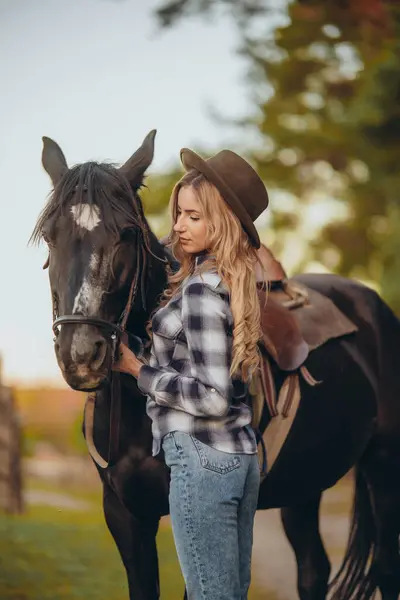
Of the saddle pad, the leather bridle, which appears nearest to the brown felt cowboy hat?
the leather bridle

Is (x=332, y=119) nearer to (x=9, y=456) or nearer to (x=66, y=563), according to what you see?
(x=9, y=456)

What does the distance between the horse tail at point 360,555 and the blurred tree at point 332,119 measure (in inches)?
303

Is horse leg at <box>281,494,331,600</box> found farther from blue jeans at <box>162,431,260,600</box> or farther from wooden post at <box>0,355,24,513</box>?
wooden post at <box>0,355,24,513</box>

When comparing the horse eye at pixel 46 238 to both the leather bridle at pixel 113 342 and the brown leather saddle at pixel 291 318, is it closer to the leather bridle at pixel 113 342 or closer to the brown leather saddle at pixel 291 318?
the leather bridle at pixel 113 342

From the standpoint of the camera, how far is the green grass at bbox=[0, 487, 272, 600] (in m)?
6.03

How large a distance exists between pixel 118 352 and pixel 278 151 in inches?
572

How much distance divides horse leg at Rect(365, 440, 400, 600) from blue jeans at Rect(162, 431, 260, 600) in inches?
89.9

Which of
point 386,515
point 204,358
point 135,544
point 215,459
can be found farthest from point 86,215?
point 386,515

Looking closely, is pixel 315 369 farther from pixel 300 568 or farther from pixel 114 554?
pixel 114 554

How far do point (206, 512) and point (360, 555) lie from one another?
2745mm

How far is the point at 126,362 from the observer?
2912 millimetres

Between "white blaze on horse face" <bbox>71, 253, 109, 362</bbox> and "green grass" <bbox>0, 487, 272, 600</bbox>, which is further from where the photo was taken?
"green grass" <bbox>0, 487, 272, 600</bbox>

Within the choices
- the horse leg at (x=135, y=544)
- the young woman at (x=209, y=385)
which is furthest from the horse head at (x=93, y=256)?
the horse leg at (x=135, y=544)

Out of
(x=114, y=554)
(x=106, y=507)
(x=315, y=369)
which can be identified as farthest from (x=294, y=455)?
(x=114, y=554)
